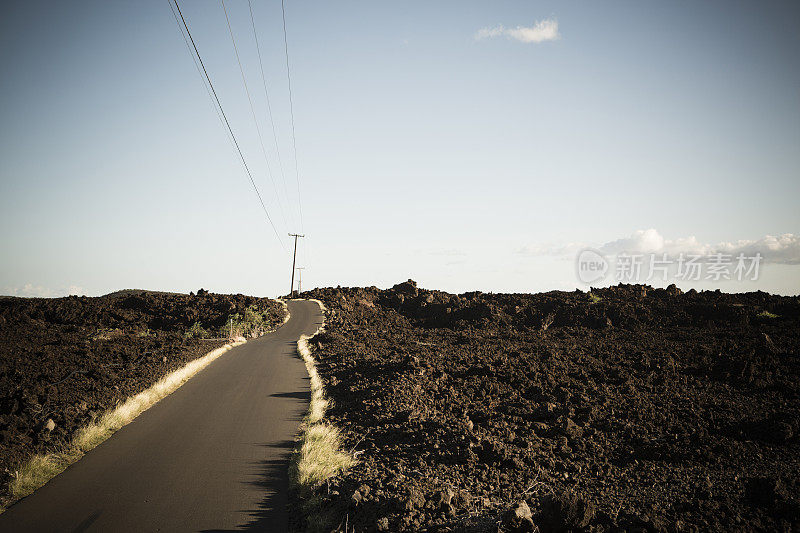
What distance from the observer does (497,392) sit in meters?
12.1

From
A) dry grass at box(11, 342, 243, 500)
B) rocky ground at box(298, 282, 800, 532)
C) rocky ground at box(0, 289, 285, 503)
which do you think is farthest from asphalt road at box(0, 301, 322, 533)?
rocky ground at box(298, 282, 800, 532)

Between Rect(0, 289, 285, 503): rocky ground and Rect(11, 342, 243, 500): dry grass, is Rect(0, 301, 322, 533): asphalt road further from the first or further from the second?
Rect(0, 289, 285, 503): rocky ground

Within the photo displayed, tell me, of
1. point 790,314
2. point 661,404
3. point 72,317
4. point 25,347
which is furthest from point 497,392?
point 72,317

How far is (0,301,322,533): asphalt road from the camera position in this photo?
574 centimetres

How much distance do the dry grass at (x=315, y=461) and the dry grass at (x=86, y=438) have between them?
401cm

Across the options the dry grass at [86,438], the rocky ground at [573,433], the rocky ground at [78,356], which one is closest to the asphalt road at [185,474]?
the dry grass at [86,438]

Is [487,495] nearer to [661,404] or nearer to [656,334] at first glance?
[661,404]

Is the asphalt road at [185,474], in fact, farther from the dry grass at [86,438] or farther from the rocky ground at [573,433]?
the rocky ground at [573,433]

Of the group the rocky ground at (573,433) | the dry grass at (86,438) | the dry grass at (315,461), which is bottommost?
the dry grass at (86,438)

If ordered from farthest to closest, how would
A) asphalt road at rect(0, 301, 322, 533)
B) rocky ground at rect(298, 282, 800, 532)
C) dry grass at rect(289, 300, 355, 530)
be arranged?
1. dry grass at rect(289, 300, 355, 530)
2. asphalt road at rect(0, 301, 322, 533)
3. rocky ground at rect(298, 282, 800, 532)

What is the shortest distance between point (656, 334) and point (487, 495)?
68.6 ft

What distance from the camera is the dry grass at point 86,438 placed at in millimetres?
6729

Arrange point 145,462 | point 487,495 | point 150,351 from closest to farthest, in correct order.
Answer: point 487,495 → point 145,462 → point 150,351

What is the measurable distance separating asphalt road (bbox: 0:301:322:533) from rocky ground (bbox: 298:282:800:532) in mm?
1233
